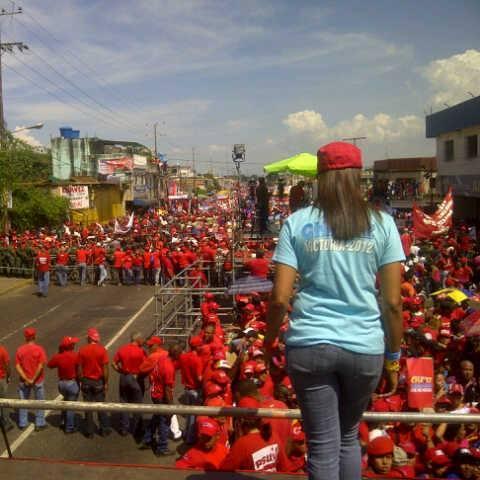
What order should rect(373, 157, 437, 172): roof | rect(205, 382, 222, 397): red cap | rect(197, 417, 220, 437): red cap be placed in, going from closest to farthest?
1. rect(197, 417, 220, 437): red cap
2. rect(205, 382, 222, 397): red cap
3. rect(373, 157, 437, 172): roof

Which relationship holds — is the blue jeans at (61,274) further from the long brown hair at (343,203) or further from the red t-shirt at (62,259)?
the long brown hair at (343,203)

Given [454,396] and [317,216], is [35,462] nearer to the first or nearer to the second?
[317,216]

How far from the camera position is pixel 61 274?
2311 cm

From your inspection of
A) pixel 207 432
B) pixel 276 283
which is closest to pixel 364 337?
pixel 276 283

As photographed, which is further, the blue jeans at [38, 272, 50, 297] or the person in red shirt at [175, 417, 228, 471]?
the blue jeans at [38, 272, 50, 297]

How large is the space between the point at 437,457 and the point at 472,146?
25762 mm

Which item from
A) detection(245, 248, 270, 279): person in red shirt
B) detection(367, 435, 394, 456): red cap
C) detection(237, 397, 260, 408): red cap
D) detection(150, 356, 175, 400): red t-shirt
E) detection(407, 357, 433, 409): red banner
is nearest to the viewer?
detection(367, 435, 394, 456): red cap

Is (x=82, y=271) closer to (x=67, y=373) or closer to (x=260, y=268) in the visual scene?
(x=260, y=268)

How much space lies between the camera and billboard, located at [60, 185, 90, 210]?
3900 centimetres

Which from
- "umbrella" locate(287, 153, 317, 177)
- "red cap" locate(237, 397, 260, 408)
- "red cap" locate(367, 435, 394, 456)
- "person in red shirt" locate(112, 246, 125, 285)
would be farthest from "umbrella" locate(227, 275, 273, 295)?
"person in red shirt" locate(112, 246, 125, 285)

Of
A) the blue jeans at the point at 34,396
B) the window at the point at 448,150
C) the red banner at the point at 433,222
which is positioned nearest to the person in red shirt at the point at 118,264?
the red banner at the point at 433,222

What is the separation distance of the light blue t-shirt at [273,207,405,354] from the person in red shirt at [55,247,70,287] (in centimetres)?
2192

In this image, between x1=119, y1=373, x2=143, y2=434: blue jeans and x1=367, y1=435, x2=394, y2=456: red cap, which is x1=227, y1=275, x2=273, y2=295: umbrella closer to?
x1=119, y1=373, x2=143, y2=434: blue jeans

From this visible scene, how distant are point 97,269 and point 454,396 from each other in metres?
19.2
